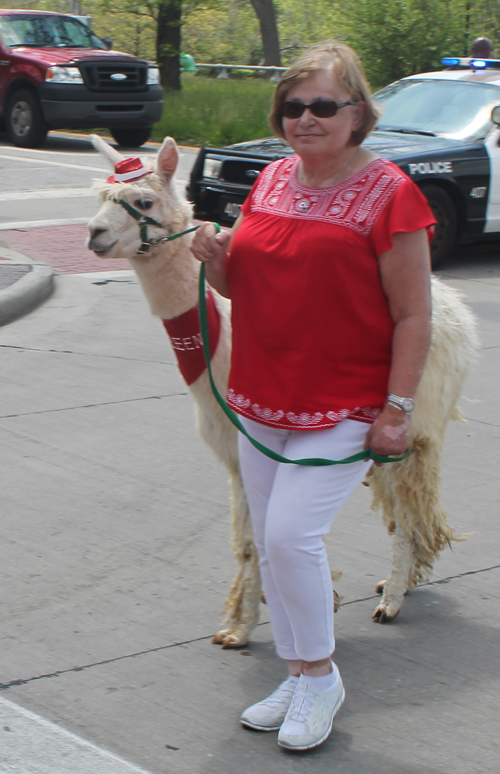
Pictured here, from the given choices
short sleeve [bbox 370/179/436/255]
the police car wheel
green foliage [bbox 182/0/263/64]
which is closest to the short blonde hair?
short sleeve [bbox 370/179/436/255]

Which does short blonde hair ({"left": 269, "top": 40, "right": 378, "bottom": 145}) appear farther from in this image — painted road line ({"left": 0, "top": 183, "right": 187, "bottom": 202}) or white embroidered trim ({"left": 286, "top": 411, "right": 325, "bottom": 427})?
painted road line ({"left": 0, "top": 183, "right": 187, "bottom": 202})

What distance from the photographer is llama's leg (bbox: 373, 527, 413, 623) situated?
366 cm

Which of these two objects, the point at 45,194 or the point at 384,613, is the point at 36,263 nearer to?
the point at 45,194

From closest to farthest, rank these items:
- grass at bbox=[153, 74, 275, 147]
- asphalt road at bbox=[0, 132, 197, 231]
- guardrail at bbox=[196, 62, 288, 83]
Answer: asphalt road at bbox=[0, 132, 197, 231], grass at bbox=[153, 74, 275, 147], guardrail at bbox=[196, 62, 288, 83]

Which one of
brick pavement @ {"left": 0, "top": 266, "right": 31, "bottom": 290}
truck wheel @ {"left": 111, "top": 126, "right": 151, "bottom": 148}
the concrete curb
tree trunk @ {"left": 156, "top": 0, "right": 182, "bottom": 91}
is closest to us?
the concrete curb

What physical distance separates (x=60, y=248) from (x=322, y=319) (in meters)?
8.33

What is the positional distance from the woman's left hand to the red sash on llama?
102cm

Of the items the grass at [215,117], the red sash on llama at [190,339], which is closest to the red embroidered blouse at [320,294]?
the red sash on llama at [190,339]

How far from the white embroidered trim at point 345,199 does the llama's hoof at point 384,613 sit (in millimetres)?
1614

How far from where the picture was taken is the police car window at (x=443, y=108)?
34.1 feet

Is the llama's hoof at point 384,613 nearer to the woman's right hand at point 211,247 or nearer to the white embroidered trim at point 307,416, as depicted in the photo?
the white embroidered trim at point 307,416

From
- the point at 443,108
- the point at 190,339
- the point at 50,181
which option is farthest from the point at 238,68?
the point at 190,339

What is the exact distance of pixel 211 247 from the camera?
2881 millimetres

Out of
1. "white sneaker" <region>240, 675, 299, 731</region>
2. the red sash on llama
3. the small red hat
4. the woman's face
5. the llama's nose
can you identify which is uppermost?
the woman's face
